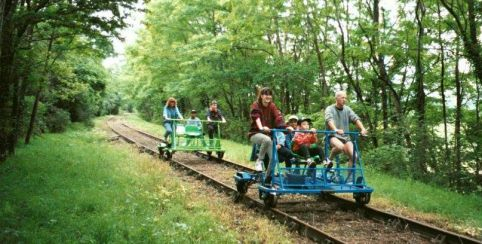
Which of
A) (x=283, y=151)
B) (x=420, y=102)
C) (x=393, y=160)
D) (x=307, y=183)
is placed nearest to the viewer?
(x=307, y=183)

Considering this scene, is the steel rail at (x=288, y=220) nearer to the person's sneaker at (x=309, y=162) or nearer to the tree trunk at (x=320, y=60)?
the person's sneaker at (x=309, y=162)

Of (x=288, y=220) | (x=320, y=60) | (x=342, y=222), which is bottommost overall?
(x=342, y=222)

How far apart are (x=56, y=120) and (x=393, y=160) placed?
18.7 metres

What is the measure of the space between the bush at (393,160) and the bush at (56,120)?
59.0 ft

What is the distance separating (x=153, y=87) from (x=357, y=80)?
76.1 feet

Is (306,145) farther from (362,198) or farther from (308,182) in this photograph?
(362,198)

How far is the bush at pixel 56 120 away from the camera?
79.0 ft

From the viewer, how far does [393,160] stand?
12711 millimetres

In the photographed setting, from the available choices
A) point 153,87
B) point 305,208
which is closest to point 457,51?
point 305,208

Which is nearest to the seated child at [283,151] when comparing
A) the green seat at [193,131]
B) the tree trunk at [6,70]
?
the tree trunk at [6,70]

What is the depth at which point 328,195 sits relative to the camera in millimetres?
9273

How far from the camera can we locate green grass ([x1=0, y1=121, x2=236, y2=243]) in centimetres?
601

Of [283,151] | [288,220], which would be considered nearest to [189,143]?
[283,151]

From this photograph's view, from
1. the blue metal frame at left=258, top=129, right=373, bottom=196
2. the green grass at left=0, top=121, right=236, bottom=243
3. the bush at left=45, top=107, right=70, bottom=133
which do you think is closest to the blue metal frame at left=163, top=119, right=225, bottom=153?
the green grass at left=0, top=121, right=236, bottom=243
